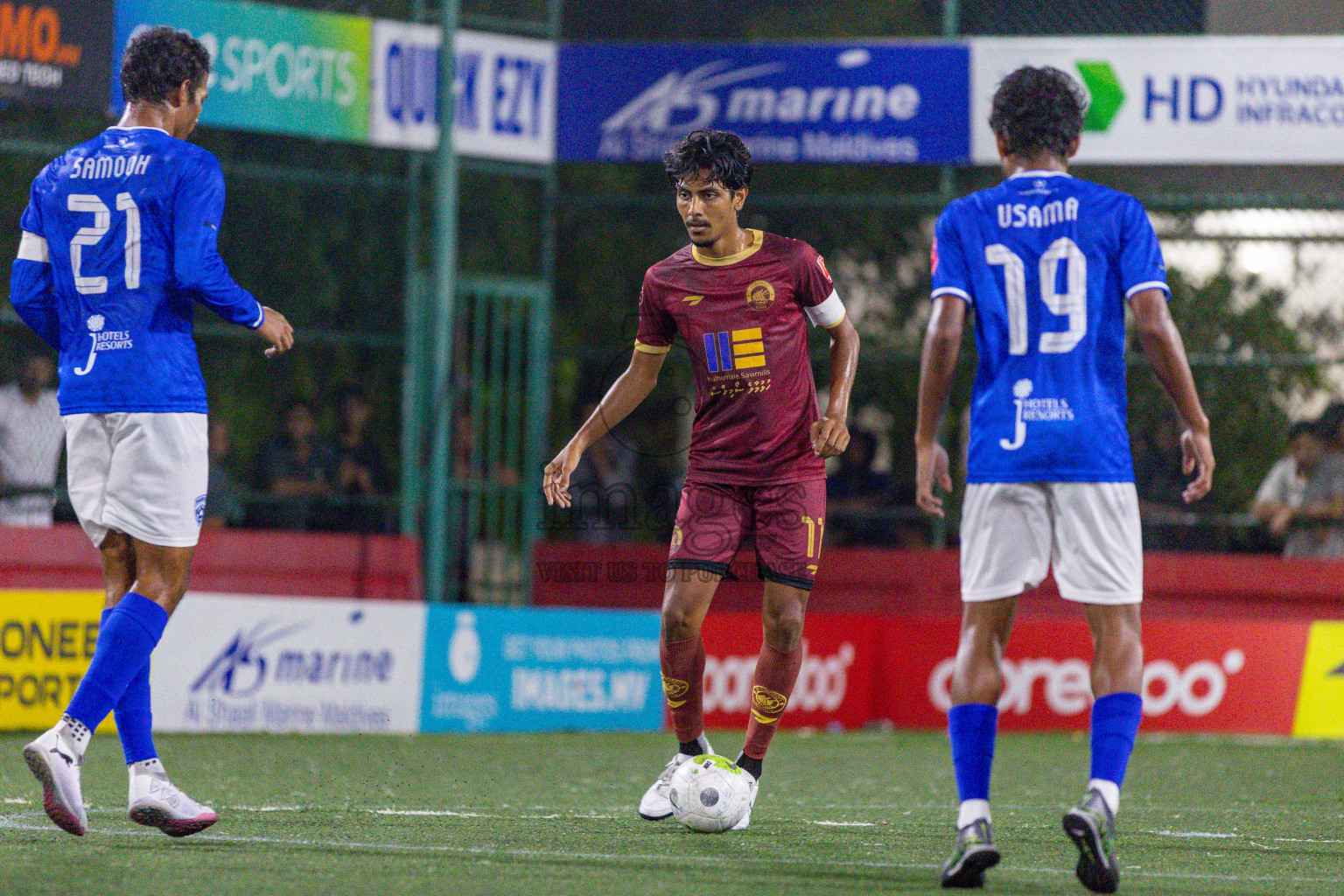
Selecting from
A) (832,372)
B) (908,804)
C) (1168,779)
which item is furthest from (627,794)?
(1168,779)

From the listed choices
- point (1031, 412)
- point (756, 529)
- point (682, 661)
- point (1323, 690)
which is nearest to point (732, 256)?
point (756, 529)

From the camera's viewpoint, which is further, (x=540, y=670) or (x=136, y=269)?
(x=540, y=670)

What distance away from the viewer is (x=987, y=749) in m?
4.99

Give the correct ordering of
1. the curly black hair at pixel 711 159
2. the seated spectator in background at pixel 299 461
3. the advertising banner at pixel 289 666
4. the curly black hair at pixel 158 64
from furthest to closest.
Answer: the seated spectator in background at pixel 299 461 → the advertising banner at pixel 289 666 → the curly black hair at pixel 711 159 → the curly black hair at pixel 158 64

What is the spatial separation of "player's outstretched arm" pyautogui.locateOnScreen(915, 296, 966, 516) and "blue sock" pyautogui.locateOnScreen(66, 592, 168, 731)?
7.68 feet

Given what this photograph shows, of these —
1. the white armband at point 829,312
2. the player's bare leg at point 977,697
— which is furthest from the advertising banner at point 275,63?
the player's bare leg at point 977,697

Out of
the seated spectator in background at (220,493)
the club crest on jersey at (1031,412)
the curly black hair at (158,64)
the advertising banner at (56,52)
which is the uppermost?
the advertising banner at (56,52)

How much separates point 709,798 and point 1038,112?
2.46 metres

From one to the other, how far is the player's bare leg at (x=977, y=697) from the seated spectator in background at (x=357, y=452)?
8.37 m

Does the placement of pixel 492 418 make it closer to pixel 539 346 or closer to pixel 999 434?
pixel 539 346

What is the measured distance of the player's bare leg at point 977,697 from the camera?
4.95 metres

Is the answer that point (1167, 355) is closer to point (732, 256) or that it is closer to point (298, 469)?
point (732, 256)

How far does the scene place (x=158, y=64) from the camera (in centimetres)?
569

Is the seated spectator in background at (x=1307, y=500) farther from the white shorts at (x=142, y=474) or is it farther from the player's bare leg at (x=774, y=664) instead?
the white shorts at (x=142, y=474)
